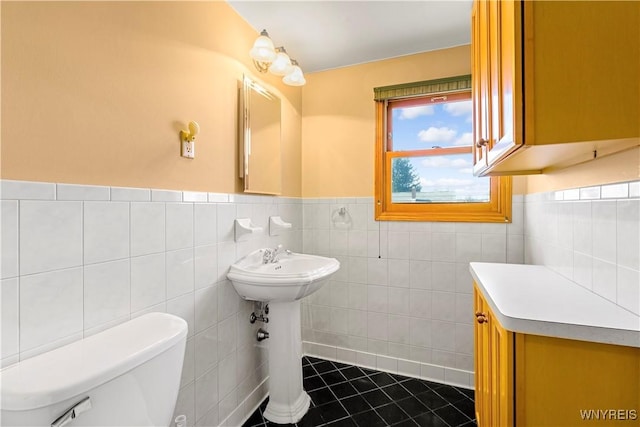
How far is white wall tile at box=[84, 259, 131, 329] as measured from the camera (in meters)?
0.95

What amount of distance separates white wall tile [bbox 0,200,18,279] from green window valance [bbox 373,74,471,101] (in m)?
2.12

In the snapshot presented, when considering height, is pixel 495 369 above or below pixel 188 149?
below

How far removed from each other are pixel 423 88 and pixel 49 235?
2.21 meters

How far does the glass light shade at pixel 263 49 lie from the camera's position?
165cm

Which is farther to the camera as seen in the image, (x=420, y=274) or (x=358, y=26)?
(x=420, y=274)

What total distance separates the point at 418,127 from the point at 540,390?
188 centimetres

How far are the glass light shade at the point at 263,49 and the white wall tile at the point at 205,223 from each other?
89cm

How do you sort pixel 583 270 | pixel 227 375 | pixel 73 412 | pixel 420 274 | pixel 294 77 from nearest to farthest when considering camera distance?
1. pixel 73 412
2. pixel 583 270
3. pixel 227 375
4. pixel 294 77
5. pixel 420 274

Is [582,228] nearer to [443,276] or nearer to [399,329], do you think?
[443,276]

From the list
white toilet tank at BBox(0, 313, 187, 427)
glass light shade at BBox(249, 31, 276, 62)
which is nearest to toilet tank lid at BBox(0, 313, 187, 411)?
white toilet tank at BBox(0, 313, 187, 427)

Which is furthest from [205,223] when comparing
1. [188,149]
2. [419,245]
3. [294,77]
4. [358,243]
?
[419,245]

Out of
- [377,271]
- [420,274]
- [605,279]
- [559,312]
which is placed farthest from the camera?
[377,271]

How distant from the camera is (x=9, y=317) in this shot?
77cm

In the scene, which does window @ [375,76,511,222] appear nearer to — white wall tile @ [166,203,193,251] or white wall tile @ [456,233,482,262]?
white wall tile @ [456,233,482,262]
